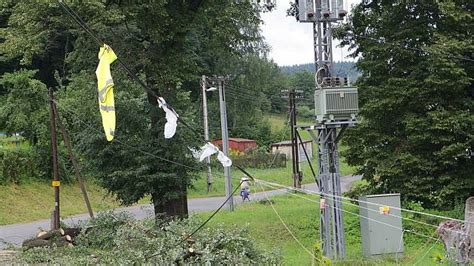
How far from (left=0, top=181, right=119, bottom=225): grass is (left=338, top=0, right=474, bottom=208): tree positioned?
12.4 metres

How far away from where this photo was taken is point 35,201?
31.0 meters

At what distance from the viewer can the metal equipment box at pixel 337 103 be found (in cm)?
1402

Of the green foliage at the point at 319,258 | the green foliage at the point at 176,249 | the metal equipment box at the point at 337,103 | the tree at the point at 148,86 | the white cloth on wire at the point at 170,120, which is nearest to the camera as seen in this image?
the green foliage at the point at 319,258

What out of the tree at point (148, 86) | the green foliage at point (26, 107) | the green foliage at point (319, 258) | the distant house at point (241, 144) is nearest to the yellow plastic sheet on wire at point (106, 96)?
the green foliage at point (319, 258)

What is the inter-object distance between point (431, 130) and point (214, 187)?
2661 centimetres

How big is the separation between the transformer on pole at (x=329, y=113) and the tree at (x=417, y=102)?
4.37 metres

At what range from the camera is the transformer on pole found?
46.3 ft

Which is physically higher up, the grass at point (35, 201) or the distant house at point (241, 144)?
the distant house at point (241, 144)

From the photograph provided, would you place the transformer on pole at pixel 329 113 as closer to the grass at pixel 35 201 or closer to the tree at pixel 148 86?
the tree at pixel 148 86

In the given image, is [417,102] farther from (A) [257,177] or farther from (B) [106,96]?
(A) [257,177]

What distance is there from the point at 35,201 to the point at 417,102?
20098mm

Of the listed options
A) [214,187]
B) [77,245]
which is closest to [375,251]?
[77,245]

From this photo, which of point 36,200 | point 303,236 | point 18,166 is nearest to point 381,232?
point 303,236

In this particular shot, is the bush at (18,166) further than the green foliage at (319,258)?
Yes
